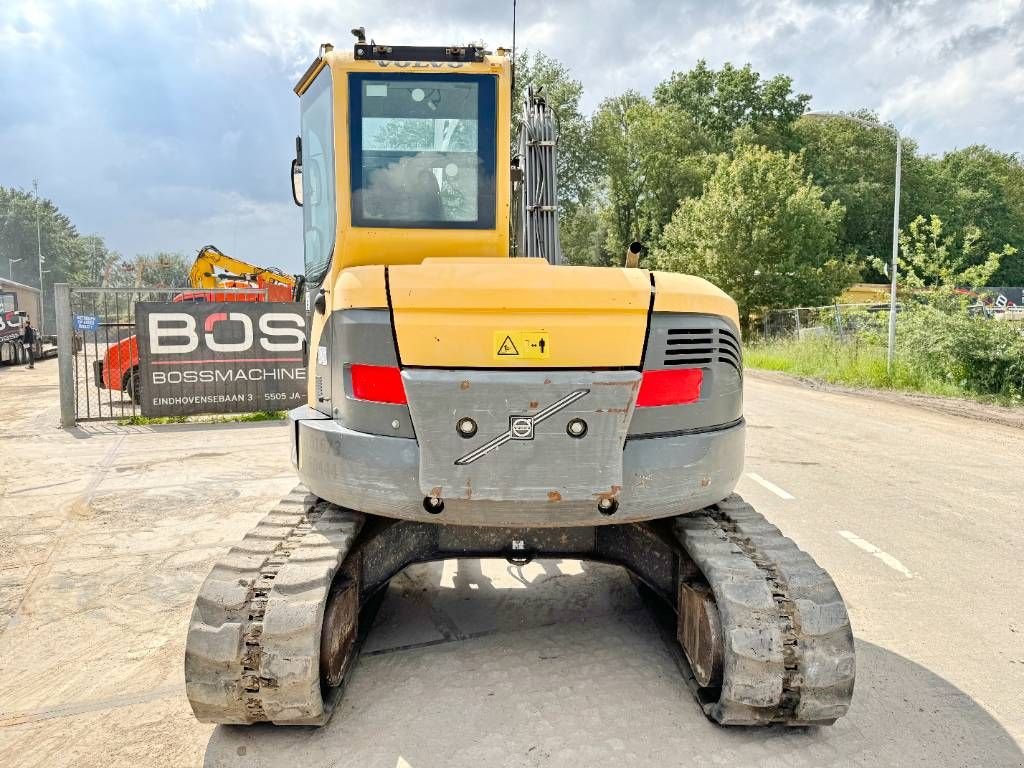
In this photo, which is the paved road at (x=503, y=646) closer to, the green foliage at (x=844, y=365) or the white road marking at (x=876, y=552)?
the white road marking at (x=876, y=552)

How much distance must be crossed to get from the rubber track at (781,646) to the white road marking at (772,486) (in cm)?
412

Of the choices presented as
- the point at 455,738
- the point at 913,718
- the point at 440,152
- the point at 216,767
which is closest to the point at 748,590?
the point at 913,718

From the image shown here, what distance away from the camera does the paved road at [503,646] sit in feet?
9.80

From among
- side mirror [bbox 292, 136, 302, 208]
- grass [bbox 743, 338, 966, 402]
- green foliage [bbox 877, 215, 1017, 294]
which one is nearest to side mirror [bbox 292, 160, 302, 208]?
side mirror [bbox 292, 136, 302, 208]

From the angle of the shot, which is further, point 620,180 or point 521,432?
point 620,180

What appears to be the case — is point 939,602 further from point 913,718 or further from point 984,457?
point 984,457

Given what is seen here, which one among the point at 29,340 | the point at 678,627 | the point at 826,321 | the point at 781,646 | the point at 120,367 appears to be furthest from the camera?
the point at 29,340

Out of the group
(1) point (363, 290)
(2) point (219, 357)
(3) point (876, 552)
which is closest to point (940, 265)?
(3) point (876, 552)

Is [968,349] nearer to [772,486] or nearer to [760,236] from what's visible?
[772,486]

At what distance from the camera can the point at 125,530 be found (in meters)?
5.95

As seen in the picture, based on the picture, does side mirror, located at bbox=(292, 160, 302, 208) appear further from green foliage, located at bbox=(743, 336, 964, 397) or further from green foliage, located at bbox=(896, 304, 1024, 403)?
green foliage, located at bbox=(743, 336, 964, 397)

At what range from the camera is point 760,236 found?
1150 inches

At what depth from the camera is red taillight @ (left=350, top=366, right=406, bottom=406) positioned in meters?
3.04

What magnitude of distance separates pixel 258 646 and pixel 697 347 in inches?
83.5
